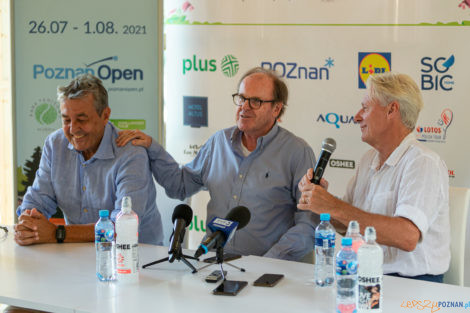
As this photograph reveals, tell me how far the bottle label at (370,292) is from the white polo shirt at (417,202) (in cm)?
65

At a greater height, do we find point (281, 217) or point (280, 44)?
point (280, 44)

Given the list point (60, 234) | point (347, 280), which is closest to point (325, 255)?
point (347, 280)

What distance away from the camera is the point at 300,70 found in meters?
4.00

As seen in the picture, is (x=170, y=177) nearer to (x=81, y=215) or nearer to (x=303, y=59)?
(x=81, y=215)

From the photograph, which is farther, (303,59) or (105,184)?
(303,59)

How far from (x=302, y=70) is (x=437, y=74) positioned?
2.85ft

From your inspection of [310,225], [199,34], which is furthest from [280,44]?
[310,225]

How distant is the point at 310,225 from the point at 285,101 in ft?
2.28

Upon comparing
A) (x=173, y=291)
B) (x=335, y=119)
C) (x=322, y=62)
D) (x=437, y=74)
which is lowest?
(x=173, y=291)

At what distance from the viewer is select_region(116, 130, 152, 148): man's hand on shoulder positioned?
2.91 metres

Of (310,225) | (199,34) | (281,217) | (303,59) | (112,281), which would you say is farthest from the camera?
Result: (199,34)

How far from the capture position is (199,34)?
429 centimetres

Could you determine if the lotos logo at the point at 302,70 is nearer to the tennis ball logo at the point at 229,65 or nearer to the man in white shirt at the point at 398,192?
the tennis ball logo at the point at 229,65

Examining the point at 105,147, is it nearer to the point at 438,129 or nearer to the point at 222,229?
the point at 222,229
